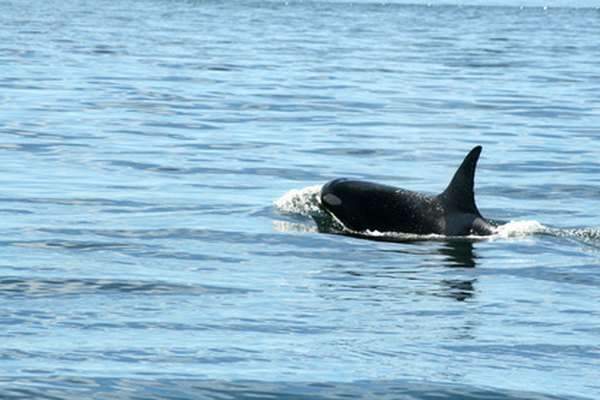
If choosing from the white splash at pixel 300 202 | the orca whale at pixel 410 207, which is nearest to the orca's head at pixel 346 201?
the orca whale at pixel 410 207

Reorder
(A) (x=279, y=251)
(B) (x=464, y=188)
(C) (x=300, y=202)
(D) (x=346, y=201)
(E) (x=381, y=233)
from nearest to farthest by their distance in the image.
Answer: (A) (x=279, y=251), (B) (x=464, y=188), (E) (x=381, y=233), (D) (x=346, y=201), (C) (x=300, y=202)

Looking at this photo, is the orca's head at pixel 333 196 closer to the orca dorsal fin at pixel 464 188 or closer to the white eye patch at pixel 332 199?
the white eye patch at pixel 332 199

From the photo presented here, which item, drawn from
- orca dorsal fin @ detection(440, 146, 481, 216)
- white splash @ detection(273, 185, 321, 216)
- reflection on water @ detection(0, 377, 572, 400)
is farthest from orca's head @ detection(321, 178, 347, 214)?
reflection on water @ detection(0, 377, 572, 400)

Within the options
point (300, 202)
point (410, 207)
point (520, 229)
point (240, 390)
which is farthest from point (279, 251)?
point (240, 390)

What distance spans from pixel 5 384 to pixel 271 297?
9.91ft

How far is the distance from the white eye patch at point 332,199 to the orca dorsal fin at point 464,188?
1162mm

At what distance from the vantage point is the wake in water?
1370 centimetres

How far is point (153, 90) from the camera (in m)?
31.7

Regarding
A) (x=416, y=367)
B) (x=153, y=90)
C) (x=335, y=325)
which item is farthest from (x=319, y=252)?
(x=153, y=90)

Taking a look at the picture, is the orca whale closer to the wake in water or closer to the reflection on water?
the wake in water

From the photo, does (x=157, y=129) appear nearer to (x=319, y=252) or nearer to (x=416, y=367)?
(x=319, y=252)

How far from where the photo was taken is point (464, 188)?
13.7 meters

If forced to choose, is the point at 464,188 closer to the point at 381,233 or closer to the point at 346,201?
the point at 381,233

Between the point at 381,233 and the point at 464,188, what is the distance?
35.1 inches
